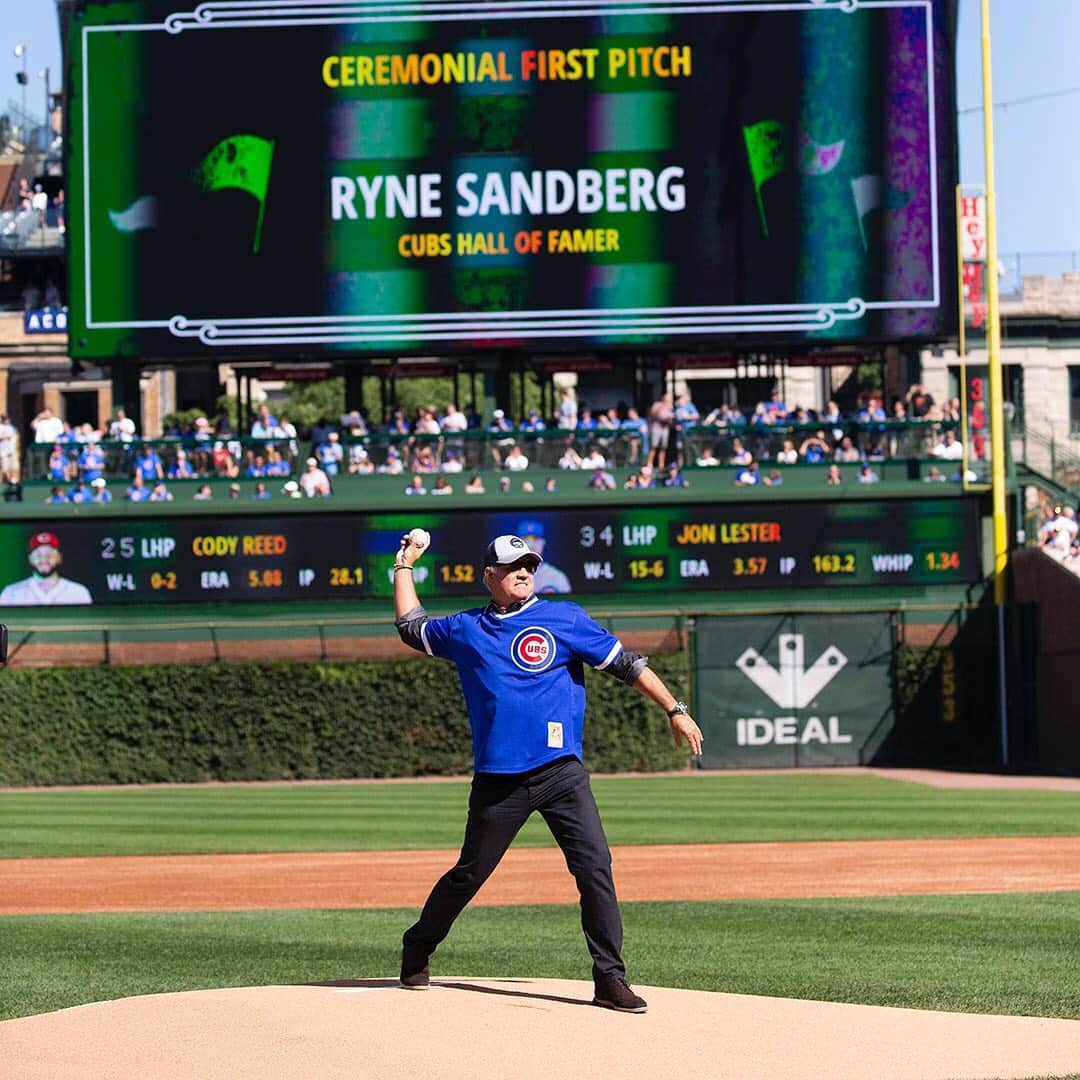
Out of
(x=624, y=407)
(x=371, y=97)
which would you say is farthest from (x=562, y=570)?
(x=371, y=97)

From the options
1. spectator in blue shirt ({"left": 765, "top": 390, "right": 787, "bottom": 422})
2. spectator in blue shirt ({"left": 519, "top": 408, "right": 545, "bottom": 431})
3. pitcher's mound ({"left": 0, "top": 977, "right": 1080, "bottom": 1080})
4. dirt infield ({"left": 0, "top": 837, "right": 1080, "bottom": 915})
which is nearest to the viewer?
pitcher's mound ({"left": 0, "top": 977, "right": 1080, "bottom": 1080})

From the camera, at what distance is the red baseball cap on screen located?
33.9m

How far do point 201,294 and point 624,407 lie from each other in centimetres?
799

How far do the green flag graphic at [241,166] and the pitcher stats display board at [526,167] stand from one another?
1.4 inches

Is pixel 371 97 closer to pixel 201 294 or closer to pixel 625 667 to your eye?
pixel 201 294

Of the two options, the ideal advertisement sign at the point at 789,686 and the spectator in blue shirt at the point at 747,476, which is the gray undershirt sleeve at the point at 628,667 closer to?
the ideal advertisement sign at the point at 789,686

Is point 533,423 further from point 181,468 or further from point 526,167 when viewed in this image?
point 181,468

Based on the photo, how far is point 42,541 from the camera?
3394 cm

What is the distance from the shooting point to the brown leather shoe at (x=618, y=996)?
8281 millimetres

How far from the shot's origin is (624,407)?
3669 cm

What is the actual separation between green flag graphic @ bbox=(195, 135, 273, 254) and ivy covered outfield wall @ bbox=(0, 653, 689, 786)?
7960 millimetres

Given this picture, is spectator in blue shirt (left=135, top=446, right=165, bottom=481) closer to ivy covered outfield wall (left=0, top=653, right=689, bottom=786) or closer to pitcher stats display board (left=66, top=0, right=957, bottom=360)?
pitcher stats display board (left=66, top=0, right=957, bottom=360)

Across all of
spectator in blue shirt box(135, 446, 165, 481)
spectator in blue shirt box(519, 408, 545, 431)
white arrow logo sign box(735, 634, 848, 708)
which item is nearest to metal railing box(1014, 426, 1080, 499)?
white arrow logo sign box(735, 634, 848, 708)

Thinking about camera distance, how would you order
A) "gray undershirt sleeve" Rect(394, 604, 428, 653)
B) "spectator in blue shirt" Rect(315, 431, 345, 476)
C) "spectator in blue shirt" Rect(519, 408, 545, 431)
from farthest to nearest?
"spectator in blue shirt" Rect(519, 408, 545, 431) → "spectator in blue shirt" Rect(315, 431, 345, 476) → "gray undershirt sleeve" Rect(394, 604, 428, 653)
